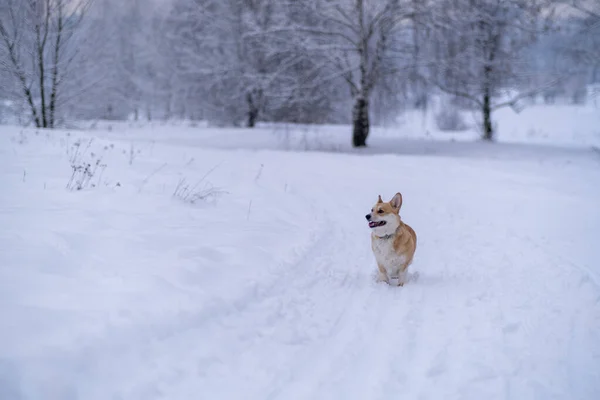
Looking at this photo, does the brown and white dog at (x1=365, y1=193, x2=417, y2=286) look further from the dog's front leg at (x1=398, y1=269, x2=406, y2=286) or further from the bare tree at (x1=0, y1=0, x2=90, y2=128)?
the bare tree at (x1=0, y1=0, x2=90, y2=128)

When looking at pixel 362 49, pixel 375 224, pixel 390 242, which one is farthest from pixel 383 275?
pixel 362 49

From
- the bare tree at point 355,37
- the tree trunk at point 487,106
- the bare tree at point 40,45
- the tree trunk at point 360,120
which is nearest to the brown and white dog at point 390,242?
the bare tree at point 355,37

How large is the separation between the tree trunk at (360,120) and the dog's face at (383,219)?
10.6 metres

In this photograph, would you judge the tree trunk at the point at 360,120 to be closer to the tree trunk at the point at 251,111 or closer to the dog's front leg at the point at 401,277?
the tree trunk at the point at 251,111

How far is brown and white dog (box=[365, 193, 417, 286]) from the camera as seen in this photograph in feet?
12.8

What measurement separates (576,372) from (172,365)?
263 centimetres

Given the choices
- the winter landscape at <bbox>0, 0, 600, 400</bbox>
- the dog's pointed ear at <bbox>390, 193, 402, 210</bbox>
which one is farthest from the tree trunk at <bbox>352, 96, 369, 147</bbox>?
the dog's pointed ear at <bbox>390, 193, 402, 210</bbox>

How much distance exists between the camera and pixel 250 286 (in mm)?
3535

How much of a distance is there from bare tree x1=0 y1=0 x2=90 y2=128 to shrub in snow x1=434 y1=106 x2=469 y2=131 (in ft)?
91.2

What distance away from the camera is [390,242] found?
13.0 feet

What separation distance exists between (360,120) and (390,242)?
11.0m

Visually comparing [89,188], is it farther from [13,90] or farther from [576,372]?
[13,90]

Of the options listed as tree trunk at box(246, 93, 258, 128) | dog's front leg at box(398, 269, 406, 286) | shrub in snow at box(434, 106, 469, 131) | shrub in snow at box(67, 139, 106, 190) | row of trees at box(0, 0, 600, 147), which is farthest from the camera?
shrub in snow at box(434, 106, 469, 131)

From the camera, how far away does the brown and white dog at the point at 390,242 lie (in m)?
3.92
